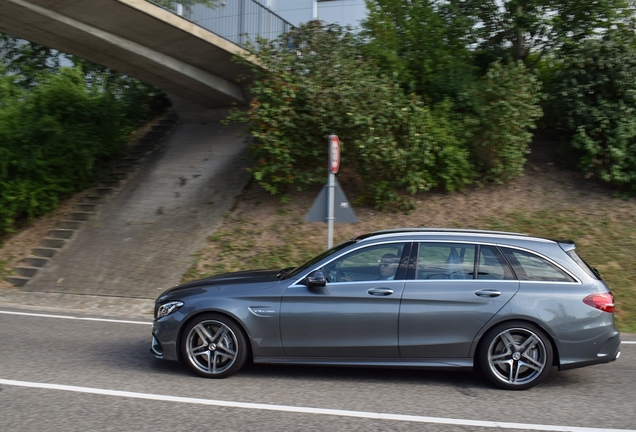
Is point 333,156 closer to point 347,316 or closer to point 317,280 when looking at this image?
point 317,280

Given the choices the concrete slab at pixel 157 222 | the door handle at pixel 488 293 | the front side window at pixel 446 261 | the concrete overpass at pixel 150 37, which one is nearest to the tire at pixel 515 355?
the door handle at pixel 488 293

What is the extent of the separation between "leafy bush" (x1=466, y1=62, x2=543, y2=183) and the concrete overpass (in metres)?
5.89

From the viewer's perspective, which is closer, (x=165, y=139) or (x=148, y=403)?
(x=148, y=403)

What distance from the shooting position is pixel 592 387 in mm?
6438

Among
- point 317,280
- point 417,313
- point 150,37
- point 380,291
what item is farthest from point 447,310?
point 150,37

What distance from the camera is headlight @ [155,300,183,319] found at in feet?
21.5

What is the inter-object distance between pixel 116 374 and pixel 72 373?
456 millimetres

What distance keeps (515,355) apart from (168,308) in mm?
3498

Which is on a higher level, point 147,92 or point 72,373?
point 147,92

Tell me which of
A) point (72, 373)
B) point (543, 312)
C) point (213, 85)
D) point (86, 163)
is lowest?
point (72, 373)

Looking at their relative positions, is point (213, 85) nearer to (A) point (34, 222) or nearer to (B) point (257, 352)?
(A) point (34, 222)

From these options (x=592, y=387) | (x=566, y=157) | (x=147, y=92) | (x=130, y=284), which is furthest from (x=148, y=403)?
(x=147, y=92)

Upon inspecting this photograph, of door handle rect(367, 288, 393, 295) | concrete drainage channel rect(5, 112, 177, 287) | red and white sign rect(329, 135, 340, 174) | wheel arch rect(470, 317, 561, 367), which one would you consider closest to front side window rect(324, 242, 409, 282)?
door handle rect(367, 288, 393, 295)

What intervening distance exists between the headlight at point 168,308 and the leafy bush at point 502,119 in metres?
9.23
